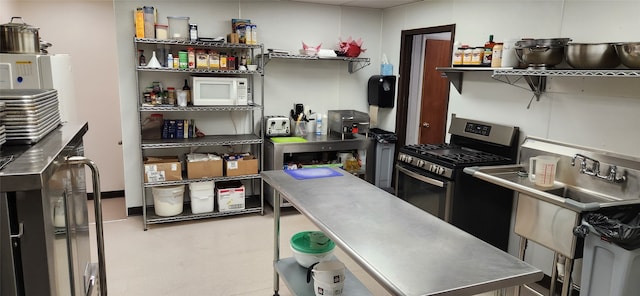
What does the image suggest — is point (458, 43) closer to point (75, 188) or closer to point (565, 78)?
point (565, 78)

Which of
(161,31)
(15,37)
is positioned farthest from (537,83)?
(15,37)

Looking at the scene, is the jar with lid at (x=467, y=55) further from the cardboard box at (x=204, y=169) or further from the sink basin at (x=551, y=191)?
the cardboard box at (x=204, y=169)

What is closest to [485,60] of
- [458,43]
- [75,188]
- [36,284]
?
[458,43]

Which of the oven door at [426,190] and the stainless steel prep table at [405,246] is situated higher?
the stainless steel prep table at [405,246]

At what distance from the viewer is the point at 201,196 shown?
14.1 feet

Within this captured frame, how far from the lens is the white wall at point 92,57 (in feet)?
14.5

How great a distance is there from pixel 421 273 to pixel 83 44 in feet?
15.1

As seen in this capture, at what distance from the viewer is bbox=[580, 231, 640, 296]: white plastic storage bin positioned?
83.1 inches

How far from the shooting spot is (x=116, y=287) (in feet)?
10.0

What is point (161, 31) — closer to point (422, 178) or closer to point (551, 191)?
point (422, 178)

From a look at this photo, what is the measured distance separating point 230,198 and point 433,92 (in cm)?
272

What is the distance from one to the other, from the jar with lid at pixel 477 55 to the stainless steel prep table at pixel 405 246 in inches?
67.2

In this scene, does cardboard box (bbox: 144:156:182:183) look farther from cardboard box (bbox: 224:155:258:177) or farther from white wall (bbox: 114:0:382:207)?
cardboard box (bbox: 224:155:258:177)

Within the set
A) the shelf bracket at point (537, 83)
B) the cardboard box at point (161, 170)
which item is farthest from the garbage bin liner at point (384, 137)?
the cardboard box at point (161, 170)
